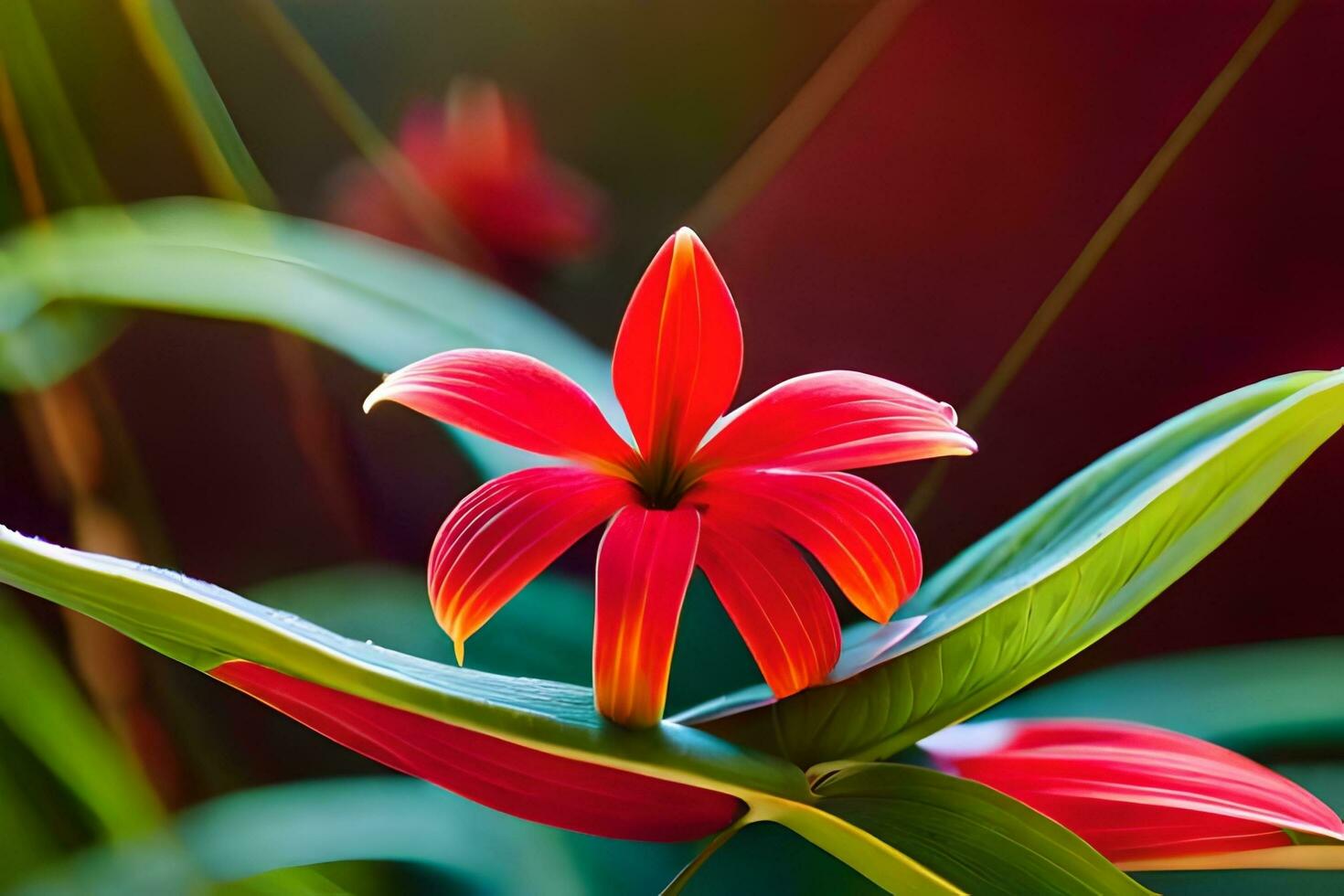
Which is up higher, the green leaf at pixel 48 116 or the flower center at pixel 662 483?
the green leaf at pixel 48 116

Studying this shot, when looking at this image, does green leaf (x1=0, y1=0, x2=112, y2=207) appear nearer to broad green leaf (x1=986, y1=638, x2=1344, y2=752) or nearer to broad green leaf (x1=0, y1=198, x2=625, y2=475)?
broad green leaf (x1=0, y1=198, x2=625, y2=475)

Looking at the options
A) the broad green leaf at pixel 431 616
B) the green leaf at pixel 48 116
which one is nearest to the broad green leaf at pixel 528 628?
the broad green leaf at pixel 431 616

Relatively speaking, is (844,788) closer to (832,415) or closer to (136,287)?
(832,415)

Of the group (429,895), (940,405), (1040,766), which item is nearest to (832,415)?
(940,405)

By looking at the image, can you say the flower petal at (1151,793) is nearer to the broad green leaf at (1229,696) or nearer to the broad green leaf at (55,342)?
the broad green leaf at (1229,696)

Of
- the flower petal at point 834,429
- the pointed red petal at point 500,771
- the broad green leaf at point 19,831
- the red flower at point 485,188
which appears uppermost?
the red flower at point 485,188
